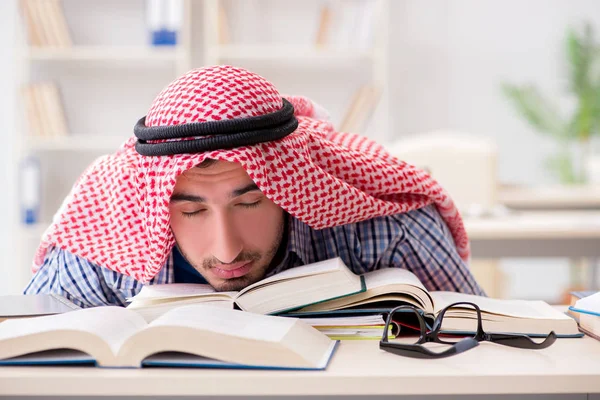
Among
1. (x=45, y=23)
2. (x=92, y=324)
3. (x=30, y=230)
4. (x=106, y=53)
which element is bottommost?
(x=30, y=230)

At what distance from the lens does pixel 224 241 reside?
109 centimetres

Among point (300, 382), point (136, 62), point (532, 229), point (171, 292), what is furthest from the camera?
point (136, 62)

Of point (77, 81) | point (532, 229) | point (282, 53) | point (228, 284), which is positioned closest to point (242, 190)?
point (228, 284)

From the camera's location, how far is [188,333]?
782mm

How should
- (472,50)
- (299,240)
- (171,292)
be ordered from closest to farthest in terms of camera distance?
(171,292) → (299,240) → (472,50)

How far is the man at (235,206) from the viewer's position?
1068mm

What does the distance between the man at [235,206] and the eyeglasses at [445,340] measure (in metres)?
0.29

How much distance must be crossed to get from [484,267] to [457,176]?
16.0 inches

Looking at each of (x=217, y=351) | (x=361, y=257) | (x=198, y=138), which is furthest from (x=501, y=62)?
(x=217, y=351)

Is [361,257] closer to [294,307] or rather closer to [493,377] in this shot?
[294,307]

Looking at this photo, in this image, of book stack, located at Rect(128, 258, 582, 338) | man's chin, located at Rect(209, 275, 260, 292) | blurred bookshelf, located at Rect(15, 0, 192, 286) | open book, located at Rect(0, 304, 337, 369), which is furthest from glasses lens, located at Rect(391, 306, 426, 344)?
blurred bookshelf, located at Rect(15, 0, 192, 286)

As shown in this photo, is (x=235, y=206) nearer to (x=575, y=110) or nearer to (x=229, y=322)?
(x=229, y=322)

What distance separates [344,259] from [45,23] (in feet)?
9.67

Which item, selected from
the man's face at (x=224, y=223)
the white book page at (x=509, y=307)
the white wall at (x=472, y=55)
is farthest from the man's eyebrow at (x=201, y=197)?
the white wall at (x=472, y=55)
